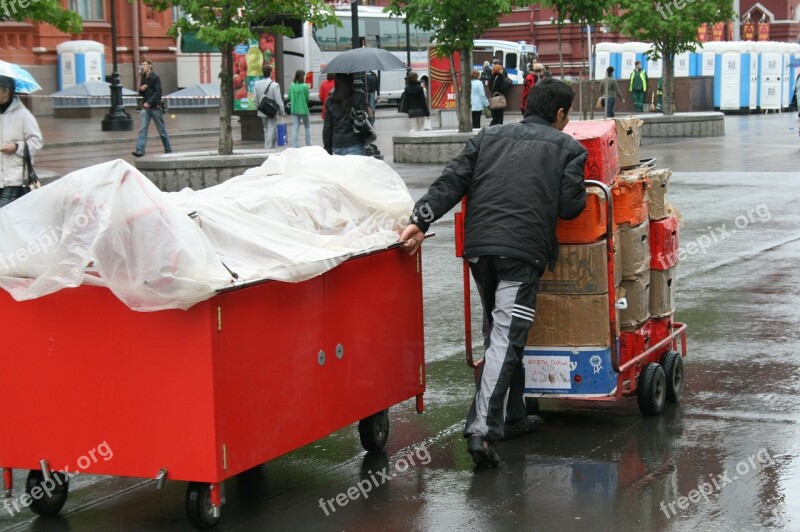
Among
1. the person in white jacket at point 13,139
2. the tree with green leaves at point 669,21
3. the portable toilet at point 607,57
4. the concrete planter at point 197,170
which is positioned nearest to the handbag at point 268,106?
the concrete planter at point 197,170

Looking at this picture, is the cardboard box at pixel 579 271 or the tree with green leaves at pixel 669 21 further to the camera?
the tree with green leaves at pixel 669 21

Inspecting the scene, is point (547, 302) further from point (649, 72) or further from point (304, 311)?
point (649, 72)

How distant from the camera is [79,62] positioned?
4081 cm

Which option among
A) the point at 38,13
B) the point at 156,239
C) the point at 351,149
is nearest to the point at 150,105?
the point at 38,13

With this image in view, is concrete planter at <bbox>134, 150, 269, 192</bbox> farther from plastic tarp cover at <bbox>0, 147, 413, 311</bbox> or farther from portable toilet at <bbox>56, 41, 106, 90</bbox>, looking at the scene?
portable toilet at <bbox>56, 41, 106, 90</bbox>

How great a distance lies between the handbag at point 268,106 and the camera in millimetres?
24344

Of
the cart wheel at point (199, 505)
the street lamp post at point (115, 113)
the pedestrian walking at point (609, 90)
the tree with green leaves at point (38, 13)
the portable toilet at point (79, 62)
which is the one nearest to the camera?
the cart wheel at point (199, 505)

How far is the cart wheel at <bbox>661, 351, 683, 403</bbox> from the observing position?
6840mm

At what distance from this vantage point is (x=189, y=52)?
152ft

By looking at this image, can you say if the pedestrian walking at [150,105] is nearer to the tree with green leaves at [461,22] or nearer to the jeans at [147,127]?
the jeans at [147,127]

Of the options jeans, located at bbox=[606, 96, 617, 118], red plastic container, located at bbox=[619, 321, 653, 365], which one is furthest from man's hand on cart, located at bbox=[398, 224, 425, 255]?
jeans, located at bbox=[606, 96, 617, 118]

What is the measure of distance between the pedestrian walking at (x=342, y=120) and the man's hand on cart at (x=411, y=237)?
777 cm

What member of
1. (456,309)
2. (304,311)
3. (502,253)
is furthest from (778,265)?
(304,311)

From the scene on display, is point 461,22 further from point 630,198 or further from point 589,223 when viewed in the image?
point 589,223
